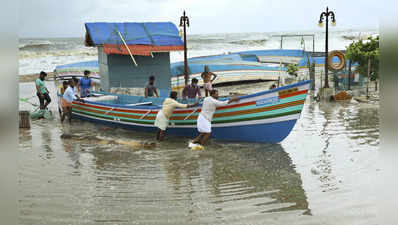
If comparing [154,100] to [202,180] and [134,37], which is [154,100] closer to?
[134,37]

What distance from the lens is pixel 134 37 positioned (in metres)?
15.5

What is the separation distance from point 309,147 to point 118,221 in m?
5.40

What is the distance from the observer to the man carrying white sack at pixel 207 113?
938 centimetres

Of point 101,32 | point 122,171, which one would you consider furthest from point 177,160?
point 101,32

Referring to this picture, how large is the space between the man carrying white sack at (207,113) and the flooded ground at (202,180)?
0.40m

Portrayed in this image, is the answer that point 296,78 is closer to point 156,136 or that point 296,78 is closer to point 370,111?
point 370,111

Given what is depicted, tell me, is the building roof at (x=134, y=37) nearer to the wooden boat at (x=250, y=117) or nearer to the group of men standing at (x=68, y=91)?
the group of men standing at (x=68, y=91)

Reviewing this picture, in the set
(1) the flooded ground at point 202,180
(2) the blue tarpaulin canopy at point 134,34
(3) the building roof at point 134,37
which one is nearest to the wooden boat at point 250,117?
(1) the flooded ground at point 202,180

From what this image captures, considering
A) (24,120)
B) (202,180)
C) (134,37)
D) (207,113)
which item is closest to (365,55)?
(134,37)

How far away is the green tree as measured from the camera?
17.2 m

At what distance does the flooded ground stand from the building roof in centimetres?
473

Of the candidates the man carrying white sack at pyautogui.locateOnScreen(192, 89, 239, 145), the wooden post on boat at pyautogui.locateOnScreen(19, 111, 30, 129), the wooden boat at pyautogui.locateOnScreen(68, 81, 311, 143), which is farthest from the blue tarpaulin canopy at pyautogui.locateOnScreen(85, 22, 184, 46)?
the man carrying white sack at pyautogui.locateOnScreen(192, 89, 239, 145)

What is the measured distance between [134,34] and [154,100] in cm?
393

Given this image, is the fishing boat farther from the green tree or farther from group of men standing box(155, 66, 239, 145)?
the green tree
